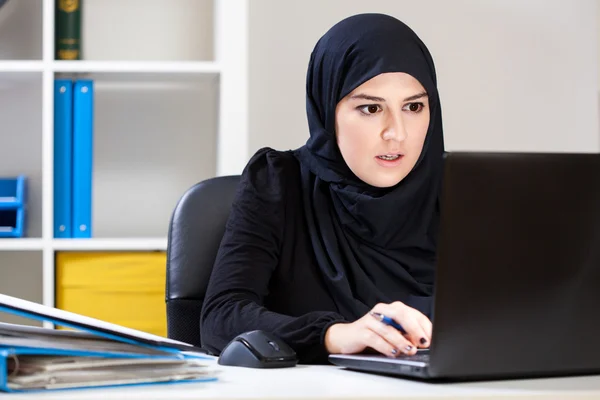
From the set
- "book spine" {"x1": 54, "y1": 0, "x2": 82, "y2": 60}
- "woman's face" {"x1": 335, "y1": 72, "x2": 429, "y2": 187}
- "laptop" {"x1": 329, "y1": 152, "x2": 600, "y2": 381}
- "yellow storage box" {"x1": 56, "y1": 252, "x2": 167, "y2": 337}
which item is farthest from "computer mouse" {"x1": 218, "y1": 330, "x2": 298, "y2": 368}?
"book spine" {"x1": 54, "y1": 0, "x2": 82, "y2": 60}

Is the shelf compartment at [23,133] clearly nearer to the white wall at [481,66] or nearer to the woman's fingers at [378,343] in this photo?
the white wall at [481,66]

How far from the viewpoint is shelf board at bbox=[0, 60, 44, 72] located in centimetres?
226

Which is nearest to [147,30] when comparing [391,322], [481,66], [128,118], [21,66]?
[128,118]

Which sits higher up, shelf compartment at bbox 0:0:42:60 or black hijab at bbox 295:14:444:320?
shelf compartment at bbox 0:0:42:60

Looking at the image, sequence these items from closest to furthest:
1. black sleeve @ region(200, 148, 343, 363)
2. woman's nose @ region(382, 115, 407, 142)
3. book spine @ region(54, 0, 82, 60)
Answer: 1. black sleeve @ region(200, 148, 343, 363)
2. woman's nose @ region(382, 115, 407, 142)
3. book spine @ region(54, 0, 82, 60)

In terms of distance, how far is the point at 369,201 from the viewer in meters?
1.58

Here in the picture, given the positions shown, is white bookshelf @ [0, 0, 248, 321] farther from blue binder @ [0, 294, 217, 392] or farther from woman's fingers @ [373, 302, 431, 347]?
blue binder @ [0, 294, 217, 392]

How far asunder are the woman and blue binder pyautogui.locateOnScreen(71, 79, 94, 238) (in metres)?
0.71

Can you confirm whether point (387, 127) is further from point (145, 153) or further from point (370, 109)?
point (145, 153)

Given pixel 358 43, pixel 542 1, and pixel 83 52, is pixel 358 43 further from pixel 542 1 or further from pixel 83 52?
pixel 542 1

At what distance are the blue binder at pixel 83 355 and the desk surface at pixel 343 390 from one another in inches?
0.7

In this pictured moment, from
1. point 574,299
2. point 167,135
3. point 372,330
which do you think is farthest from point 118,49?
point 574,299

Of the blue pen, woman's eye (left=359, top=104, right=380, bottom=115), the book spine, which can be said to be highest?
the book spine

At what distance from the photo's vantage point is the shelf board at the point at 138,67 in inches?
89.2
